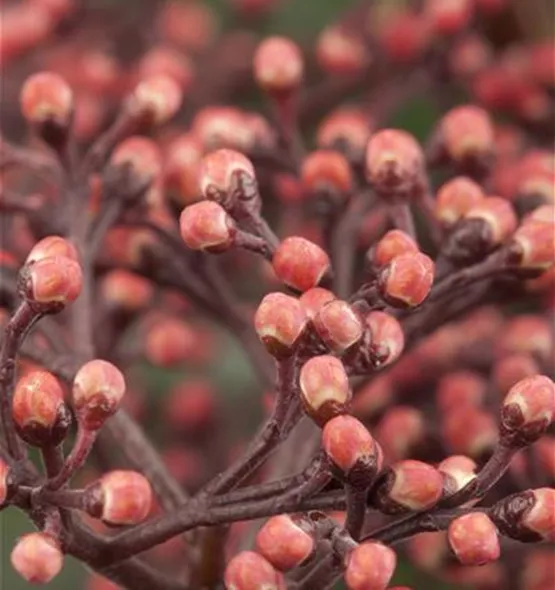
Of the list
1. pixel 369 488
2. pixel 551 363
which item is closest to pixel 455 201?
pixel 551 363

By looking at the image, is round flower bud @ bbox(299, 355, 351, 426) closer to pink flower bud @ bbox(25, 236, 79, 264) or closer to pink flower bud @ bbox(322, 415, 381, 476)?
pink flower bud @ bbox(322, 415, 381, 476)

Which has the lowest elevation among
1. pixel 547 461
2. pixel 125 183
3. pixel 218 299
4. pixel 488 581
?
pixel 488 581

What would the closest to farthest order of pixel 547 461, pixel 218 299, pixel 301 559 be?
pixel 301 559 < pixel 547 461 < pixel 218 299

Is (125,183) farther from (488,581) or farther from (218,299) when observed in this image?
(488,581)

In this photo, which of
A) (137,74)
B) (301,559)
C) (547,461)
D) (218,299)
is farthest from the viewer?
(137,74)

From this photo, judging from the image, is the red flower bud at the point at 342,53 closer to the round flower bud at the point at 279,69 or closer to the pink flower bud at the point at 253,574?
the round flower bud at the point at 279,69

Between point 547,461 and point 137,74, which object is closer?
point 547,461

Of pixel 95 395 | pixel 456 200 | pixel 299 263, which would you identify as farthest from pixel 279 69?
pixel 95 395

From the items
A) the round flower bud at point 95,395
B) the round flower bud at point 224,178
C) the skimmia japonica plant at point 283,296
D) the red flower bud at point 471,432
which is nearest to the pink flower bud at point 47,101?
the skimmia japonica plant at point 283,296
